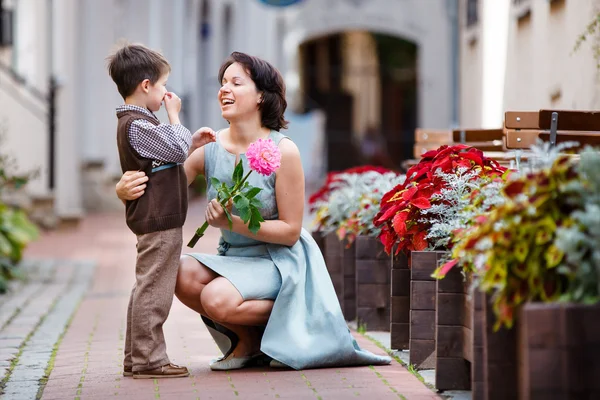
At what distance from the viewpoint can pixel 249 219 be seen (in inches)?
204

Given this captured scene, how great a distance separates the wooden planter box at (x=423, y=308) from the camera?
202 inches

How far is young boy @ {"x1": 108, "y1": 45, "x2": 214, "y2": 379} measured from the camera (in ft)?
16.8

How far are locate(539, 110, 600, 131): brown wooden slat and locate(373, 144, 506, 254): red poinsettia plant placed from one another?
37cm

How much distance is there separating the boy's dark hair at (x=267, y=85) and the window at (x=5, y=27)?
11203 millimetres

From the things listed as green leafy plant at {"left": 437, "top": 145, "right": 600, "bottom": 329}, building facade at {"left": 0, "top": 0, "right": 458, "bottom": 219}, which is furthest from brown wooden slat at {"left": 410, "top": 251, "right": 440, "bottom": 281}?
building facade at {"left": 0, "top": 0, "right": 458, "bottom": 219}

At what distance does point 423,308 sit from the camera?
5.21m

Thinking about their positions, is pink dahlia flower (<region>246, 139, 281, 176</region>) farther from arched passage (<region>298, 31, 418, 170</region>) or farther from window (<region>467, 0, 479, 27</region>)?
arched passage (<region>298, 31, 418, 170</region>)

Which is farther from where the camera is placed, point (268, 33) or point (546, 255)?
point (268, 33)

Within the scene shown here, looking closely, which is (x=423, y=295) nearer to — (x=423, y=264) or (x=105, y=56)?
(x=423, y=264)

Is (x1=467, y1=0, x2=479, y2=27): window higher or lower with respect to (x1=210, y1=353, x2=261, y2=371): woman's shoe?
higher

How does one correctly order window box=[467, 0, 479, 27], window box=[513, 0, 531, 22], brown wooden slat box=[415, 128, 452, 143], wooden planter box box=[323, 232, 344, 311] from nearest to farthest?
wooden planter box box=[323, 232, 344, 311] < brown wooden slat box=[415, 128, 452, 143] < window box=[513, 0, 531, 22] < window box=[467, 0, 479, 27]

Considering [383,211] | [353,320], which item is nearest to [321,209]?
[353,320]

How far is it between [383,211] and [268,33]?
2821cm

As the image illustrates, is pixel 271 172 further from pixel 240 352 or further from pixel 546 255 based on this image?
pixel 546 255
